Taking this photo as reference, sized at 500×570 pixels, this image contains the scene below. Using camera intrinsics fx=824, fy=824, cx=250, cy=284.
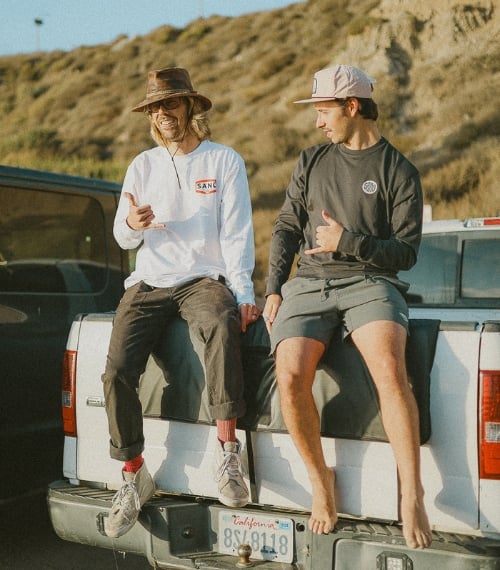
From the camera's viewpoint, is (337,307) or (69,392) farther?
(69,392)

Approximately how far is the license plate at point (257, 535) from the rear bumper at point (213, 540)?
3 centimetres

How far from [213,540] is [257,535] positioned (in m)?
0.22

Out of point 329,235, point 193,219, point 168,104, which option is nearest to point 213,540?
point 329,235

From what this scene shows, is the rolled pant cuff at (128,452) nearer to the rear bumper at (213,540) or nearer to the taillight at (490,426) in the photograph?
the rear bumper at (213,540)

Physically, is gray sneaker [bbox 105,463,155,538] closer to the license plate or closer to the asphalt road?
the license plate

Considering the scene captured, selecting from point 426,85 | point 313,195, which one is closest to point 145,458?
point 313,195

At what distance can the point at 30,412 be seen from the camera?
449 cm

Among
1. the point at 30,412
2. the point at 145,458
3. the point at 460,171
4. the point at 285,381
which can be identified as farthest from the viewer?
the point at 460,171

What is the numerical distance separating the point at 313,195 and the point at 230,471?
4.08 feet

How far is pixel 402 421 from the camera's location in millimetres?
2980

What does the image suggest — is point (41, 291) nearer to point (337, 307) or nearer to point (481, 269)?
point (337, 307)

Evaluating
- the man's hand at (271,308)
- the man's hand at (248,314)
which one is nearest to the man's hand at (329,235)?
the man's hand at (271,308)

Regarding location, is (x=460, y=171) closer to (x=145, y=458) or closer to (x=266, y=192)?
(x=266, y=192)

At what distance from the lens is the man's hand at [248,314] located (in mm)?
3637
